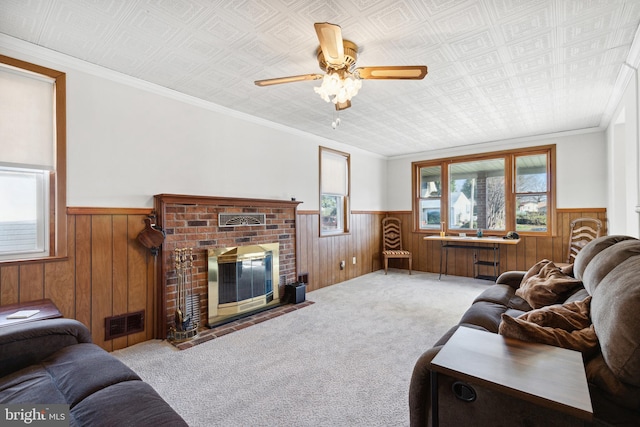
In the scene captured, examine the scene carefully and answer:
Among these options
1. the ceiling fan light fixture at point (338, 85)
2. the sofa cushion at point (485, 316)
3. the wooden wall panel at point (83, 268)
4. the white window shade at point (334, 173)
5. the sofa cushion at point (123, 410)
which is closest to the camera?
the sofa cushion at point (123, 410)

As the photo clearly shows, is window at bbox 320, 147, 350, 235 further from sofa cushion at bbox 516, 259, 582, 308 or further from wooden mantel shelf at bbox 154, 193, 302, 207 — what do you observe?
sofa cushion at bbox 516, 259, 582, 308

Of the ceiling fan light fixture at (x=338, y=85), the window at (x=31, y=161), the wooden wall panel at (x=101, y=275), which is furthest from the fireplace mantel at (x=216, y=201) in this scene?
the ceiling fan light fixture at (x=338, y=85)

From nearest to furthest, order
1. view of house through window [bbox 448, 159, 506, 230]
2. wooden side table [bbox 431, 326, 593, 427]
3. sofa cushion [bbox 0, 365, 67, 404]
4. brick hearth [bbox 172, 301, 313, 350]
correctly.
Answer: wooden side table [bbox 431, 326, 593, 427]
sofa cushion [bbox 0, 365, 67, 404]
brick hearth [bbox 172, 301, 313, 350]
view of house through window [bbox 448, 159, 506, 230]

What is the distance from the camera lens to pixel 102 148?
2.60m

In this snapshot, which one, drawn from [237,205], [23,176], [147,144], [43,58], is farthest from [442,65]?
[23,176]

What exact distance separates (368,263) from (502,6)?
15.8 feet

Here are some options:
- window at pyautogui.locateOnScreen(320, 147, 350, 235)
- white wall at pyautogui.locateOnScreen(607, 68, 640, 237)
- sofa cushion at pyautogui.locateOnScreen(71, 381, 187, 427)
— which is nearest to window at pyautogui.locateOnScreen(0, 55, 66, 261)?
sofa cushion at pyautogui.locateOnScreen(71, 381, 187, 427)

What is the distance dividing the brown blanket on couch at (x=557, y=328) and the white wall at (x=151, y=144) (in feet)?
10.1

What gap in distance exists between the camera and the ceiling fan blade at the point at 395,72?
2047mm

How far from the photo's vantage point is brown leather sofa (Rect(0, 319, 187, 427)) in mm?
1119

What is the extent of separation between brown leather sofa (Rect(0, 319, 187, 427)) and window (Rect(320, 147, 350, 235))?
12.0 feet

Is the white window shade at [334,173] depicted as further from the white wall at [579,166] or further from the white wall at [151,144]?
the white wall at [579,166]

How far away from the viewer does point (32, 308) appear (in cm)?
204

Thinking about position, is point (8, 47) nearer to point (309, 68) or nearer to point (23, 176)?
point (23, 176)
